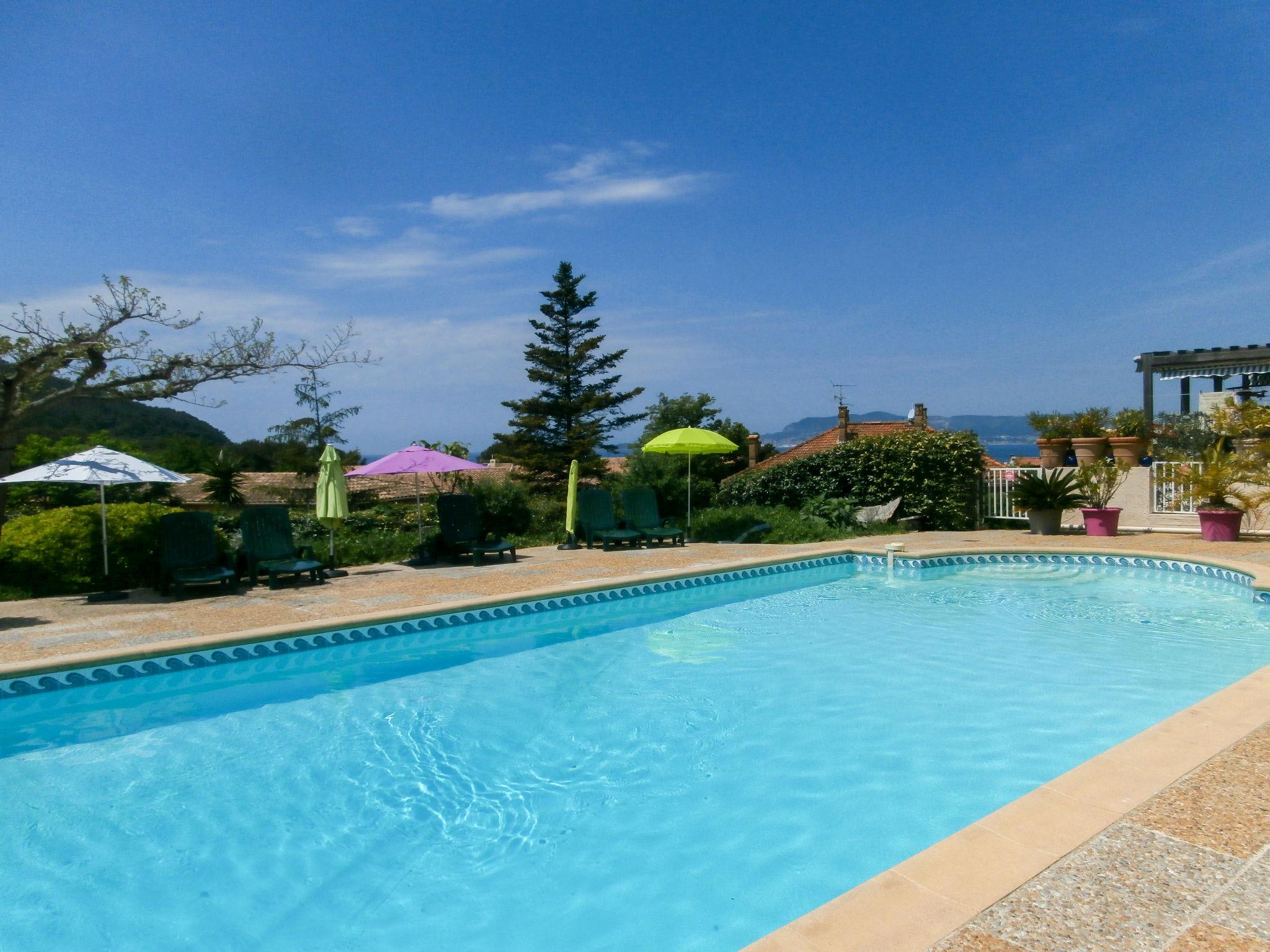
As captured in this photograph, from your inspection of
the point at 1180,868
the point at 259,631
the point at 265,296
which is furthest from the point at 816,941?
the point at 265,296

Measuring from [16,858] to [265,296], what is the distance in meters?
11.8

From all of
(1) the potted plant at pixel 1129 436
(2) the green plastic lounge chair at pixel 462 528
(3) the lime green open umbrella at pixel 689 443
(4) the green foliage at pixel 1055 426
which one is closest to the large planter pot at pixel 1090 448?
→ (1) the potted plant at pixel 1129 436

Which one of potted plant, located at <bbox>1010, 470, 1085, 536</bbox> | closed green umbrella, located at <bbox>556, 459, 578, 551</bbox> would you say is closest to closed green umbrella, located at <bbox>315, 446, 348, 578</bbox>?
closed green umbrella, located at <bbox>556, 459, 578, 551</bbox>

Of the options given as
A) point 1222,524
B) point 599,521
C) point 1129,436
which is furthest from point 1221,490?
point 599,521

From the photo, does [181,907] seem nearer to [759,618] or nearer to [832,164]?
[759,618]

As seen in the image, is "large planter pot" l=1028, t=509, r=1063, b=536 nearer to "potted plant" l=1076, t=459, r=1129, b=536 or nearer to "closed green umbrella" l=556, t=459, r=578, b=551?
"potted plant" l=1076, t=459, r=1129, b=536

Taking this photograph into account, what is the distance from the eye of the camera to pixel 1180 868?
232cm

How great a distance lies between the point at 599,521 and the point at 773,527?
301cm

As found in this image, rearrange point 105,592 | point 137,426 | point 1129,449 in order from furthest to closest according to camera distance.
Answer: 1. point 137,426
2. point 1129,449
3. point 105,592

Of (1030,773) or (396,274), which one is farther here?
(396,274)

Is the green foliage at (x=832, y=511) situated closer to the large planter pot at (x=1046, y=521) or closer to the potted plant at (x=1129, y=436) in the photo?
the large planter pot at (x=1046, y=521)

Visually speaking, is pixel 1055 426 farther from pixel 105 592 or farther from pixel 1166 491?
pixel 105 592

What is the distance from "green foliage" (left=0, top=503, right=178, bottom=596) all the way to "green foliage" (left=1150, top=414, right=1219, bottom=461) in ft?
49.8

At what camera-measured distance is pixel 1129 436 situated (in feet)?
45.7
